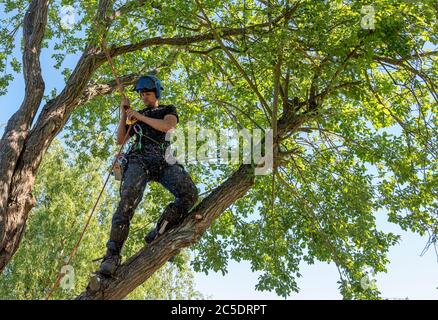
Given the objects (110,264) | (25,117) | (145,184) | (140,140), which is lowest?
(110,264)

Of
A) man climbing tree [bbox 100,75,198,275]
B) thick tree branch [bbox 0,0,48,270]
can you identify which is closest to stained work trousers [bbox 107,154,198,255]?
man climbing tree [bbox 100,75,198,275]

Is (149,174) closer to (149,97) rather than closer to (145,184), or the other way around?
(145,184)

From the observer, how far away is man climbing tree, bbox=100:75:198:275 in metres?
4.79

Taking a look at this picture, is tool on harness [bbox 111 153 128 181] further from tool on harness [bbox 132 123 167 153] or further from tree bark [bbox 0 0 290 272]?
tree bark [bbox 0 0 290 272]

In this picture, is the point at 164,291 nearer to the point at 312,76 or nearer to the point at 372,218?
the point at 372,218

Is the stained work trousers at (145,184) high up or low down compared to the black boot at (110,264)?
up

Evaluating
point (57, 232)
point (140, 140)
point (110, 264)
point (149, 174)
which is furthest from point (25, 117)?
point (57, 232)

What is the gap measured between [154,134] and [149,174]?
43 cm

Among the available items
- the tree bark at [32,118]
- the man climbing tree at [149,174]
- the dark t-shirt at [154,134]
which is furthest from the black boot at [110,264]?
the tree bark at [32,118]

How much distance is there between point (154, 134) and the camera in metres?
5.18

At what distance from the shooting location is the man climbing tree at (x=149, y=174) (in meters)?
4.79

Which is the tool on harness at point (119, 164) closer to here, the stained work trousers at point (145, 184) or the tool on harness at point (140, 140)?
the stained work trousers at point (145, 184)

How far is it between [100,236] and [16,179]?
44.9 ft
